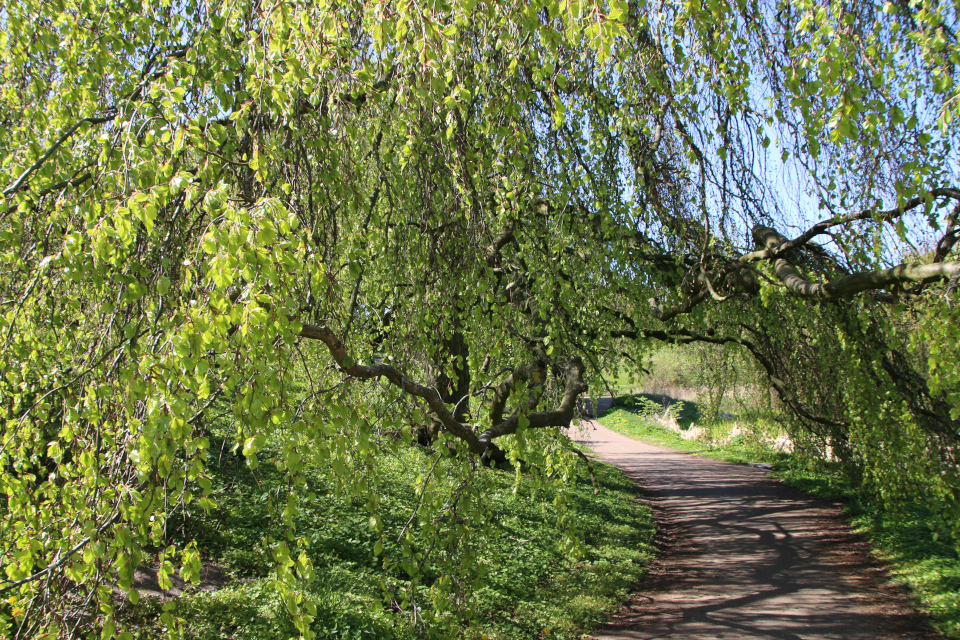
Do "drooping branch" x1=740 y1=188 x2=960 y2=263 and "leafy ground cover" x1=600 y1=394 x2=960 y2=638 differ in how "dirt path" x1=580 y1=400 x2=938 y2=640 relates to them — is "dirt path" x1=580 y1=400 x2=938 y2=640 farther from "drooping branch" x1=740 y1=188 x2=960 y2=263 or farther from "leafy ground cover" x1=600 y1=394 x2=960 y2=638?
"drooping branch" x1=740 y1=188 x2=960 y2=263

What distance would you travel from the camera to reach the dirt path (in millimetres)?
4969

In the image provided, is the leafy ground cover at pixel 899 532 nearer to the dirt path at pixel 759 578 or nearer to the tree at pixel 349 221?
the dirt path at pixel 759 578

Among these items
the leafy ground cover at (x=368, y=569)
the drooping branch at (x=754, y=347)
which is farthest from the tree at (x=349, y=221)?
the drooping branch at (x=754, y=347)

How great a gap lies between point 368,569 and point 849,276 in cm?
425

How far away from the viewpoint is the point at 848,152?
3.21 metres

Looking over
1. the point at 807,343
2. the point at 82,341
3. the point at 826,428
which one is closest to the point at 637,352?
A: the point at 807,343

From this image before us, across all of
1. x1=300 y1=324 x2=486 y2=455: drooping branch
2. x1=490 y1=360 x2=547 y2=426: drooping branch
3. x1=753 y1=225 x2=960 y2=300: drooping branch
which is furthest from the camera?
x1=490 y1=360 x2=547 y2=426: drooping branch

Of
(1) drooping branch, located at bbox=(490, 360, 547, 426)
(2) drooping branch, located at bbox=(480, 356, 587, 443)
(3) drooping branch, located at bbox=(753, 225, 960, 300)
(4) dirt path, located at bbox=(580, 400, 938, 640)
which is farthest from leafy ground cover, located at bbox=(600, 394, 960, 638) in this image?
(1) drooping branch, located at bbox=(490, 360, 547, 426)

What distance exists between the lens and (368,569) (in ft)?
17.1

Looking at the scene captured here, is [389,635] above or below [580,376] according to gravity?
below

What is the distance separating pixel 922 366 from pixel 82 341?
7546 mm

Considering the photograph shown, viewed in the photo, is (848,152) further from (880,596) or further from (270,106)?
(880,596)

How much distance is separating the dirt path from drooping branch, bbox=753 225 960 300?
2.76 m

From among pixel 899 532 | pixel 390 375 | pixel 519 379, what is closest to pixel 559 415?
pixel 519 379
